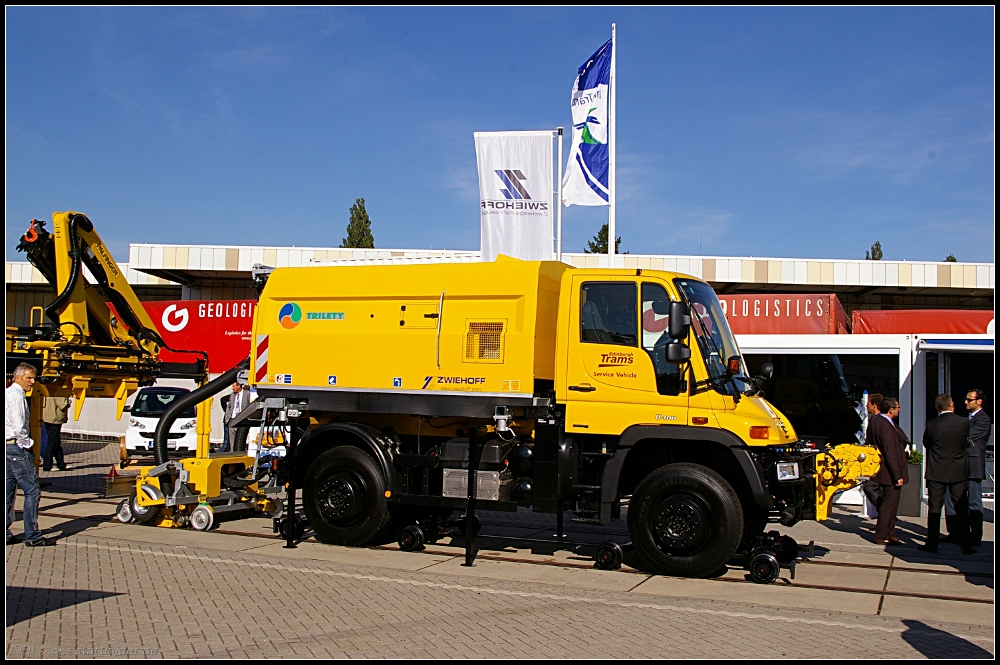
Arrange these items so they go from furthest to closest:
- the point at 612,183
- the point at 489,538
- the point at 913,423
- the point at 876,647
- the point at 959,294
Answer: the point at 959,294, the point at 612,183, the point at 913,423, the point at 489,538, the point at 876,647

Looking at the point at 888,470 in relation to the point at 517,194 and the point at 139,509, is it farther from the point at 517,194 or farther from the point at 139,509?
the point at 139,509

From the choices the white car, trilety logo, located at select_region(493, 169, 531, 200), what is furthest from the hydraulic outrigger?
trilety logo, located at select_region(493, 169, 531, 200)

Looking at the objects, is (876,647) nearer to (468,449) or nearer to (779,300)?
(468,449)

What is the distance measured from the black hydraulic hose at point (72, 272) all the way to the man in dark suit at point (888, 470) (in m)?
10.5

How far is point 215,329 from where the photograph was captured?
1042 inches

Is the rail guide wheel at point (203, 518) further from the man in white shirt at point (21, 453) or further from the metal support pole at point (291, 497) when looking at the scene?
the man in white shirt at point (21, 453)

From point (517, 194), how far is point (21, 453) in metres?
9.45

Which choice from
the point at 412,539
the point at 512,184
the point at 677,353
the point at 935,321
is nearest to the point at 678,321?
the point at 677,353

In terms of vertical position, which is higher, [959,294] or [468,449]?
[959,294]

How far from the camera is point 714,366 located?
8.86m

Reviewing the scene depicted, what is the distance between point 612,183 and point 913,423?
6877 millimetres

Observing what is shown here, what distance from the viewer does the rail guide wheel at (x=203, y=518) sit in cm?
1077

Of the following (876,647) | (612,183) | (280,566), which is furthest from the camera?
(612,183)

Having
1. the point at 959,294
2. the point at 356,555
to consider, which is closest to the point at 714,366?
the point at 356,555
